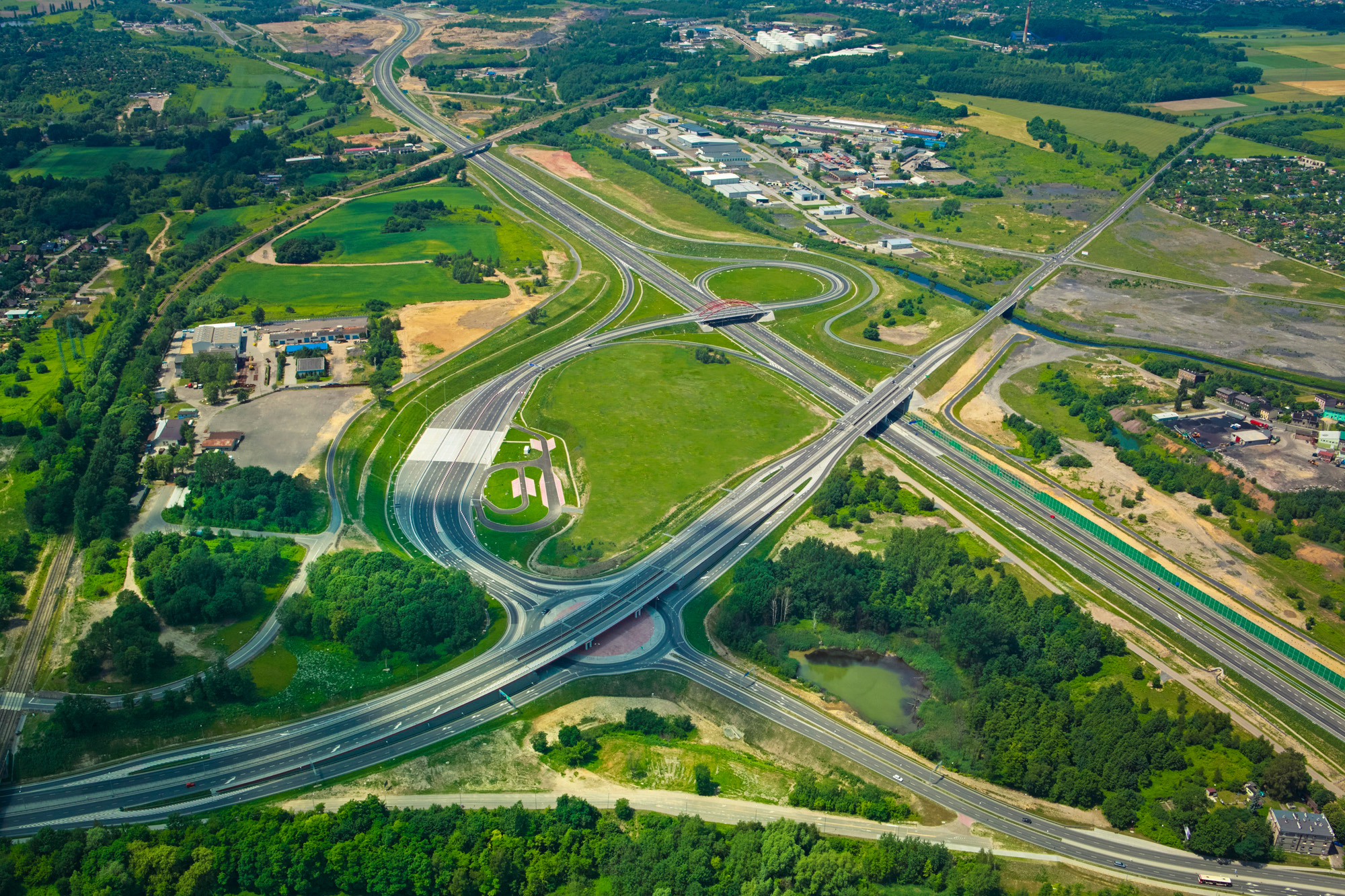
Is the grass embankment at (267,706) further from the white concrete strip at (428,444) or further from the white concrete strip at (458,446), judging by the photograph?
the white concrete strip at (428,444)

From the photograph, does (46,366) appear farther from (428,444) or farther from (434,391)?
(428,444)

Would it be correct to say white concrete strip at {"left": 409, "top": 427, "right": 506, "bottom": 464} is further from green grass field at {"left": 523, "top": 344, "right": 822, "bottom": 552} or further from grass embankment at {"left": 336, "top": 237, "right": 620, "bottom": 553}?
green grass field at {"left": 523, "top": 344, "right": 822, "bottom": 552}

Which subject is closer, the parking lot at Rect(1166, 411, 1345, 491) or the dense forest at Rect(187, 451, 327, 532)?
the dense forest at Rect(187, 451, 327, 532)

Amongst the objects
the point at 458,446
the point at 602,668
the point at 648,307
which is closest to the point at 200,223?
the point at 648,307

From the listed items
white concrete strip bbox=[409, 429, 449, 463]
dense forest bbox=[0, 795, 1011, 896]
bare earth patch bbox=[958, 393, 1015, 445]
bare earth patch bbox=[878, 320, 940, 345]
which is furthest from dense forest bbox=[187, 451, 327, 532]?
bare earth patch bbox=[878, 320, 940, 345]

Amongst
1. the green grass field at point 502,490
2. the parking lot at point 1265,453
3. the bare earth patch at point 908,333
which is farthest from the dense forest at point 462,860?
the bare earth patch at point 908,333

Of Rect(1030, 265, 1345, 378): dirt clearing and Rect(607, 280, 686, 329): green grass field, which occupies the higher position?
Rect(607, 280, 686, 329): green grass field

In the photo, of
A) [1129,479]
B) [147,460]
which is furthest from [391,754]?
[1129,479]
